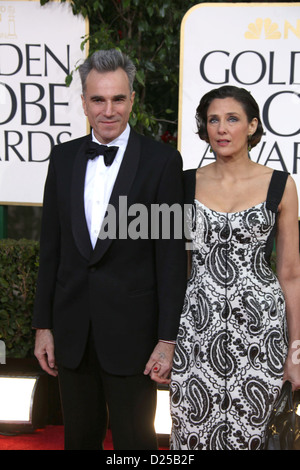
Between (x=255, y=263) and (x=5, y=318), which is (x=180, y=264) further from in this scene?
(x=5, y=318)

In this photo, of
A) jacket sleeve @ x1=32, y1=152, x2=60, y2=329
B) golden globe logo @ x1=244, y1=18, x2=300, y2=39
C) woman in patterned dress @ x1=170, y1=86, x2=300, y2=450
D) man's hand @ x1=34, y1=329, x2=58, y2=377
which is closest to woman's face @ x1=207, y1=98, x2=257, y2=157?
woman in patterned dress @ x1=170, y1=86, x2=300, y2=450

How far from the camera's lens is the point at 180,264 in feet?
5.93

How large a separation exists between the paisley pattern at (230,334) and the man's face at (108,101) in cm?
40

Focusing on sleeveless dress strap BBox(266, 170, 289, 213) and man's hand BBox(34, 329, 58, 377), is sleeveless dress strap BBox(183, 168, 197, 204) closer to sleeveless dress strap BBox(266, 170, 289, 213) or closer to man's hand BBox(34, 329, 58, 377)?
sleeveless dress strap BBox(266, 170, 289, 213)

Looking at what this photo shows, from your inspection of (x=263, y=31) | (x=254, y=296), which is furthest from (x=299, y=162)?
(x=254, y=296)

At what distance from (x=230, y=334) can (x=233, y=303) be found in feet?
0.37

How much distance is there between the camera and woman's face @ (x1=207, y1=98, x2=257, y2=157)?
1.83 m

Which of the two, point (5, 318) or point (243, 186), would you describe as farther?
point (5, 318)

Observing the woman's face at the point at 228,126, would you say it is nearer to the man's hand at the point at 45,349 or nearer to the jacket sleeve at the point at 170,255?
the jacket sleeve at the point at 170,255

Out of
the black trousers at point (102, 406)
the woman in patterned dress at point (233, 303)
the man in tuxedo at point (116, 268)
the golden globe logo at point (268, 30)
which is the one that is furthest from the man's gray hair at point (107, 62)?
the golden globe logo at point (268, 30)

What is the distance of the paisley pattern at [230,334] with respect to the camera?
1800 millimetres

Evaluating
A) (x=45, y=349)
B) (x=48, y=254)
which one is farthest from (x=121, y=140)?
(x=45, y=349)

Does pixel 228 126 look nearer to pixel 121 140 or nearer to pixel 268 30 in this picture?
pixel 121 140
